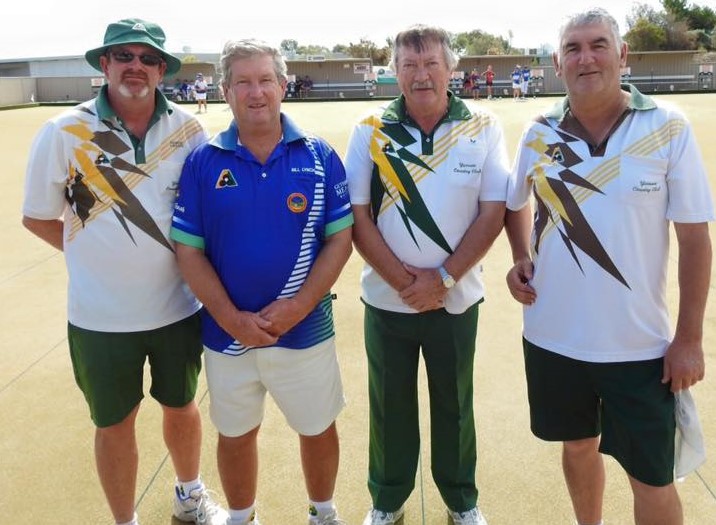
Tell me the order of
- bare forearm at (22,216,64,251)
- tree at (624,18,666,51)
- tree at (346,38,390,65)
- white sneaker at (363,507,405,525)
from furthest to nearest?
tree at (346,38,390,65) → tree at (624,18,666,51) → white sneaker at (363,507,405,525) → bare forearm at (22,216,64,251)

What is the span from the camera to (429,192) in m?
2.79

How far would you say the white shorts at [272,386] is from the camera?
2.76 m

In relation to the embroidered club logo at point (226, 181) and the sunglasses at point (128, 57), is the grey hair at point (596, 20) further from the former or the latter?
the sunglasses at point (128, 57)

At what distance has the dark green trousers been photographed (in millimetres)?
2930

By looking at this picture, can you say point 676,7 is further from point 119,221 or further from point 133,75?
point 119,221

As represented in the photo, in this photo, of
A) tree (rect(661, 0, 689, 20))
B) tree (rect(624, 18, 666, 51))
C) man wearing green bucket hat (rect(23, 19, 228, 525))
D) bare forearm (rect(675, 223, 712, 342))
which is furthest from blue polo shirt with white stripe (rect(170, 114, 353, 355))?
tree (rect(661, 0, 689, 20))

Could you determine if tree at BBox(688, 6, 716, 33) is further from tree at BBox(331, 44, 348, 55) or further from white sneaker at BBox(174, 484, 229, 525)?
white sneaker at BBox(174, 484, 229, 525)

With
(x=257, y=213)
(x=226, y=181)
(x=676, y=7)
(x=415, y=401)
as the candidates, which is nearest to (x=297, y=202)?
(x=257, y=213)

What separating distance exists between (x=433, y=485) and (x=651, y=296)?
1.56 metres

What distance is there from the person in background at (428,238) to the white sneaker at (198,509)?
0.73 metres

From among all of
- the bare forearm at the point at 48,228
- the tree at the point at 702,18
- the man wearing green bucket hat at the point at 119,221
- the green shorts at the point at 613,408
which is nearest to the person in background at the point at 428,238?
the green shorts at the point at 613,408

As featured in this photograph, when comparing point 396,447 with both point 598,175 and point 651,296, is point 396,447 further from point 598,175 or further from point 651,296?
point 598,175

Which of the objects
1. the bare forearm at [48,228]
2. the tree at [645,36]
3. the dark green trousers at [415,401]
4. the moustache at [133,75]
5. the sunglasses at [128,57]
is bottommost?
the dark green trousers at [415,401]

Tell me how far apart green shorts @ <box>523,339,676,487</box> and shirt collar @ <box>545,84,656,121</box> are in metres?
0.96
